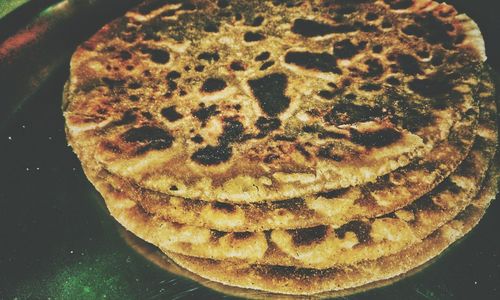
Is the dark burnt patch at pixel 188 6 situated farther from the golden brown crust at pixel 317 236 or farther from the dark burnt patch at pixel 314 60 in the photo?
the golden brown crust at pixel 317 236

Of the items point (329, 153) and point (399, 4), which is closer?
point (329, 153)

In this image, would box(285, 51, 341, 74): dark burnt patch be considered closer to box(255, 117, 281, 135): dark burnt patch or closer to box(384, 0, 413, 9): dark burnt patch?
box(255, 117, 281, 135): dark burnt patch

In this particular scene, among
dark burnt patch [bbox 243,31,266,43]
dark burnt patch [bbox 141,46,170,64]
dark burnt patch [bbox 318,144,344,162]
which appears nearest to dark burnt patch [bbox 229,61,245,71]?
dark burnt patch [bbox 243,31,266,43]

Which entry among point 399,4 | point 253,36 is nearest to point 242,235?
point 253,36

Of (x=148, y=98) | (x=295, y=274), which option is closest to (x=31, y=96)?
(x=148, y=98)

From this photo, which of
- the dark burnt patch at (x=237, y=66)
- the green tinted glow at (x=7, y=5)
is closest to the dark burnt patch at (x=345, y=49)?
the dark burnt patch at (x=237, y=66)

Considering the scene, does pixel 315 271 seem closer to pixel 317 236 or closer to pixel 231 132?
pixel 317 236
